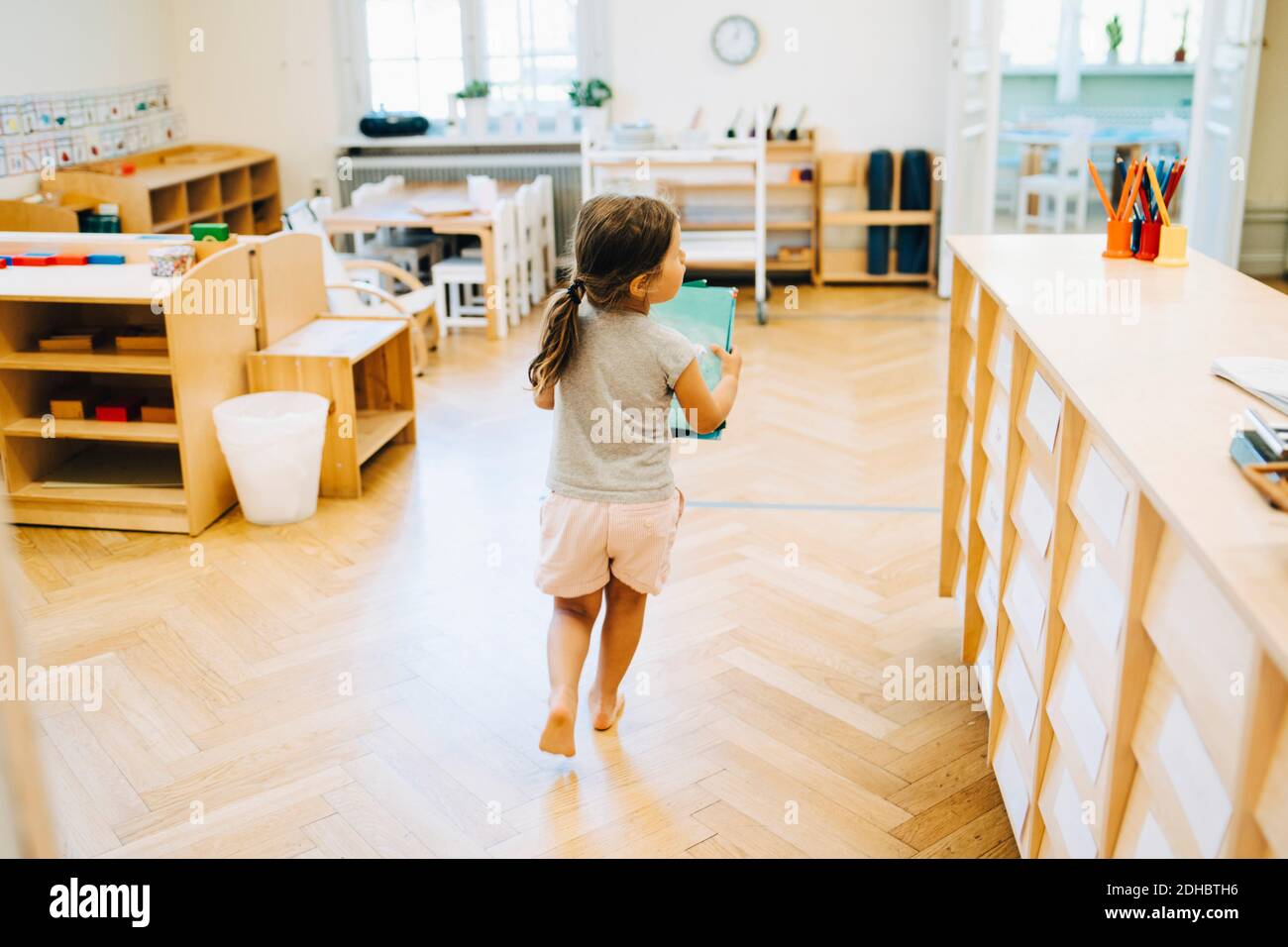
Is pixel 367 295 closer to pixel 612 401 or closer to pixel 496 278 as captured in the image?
pixel 496 278

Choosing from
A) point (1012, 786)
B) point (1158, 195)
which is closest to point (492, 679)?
point (1012, 786)

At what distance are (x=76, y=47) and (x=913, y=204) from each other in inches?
180

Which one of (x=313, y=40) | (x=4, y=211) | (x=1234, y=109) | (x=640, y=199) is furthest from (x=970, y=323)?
(x=313, y=40)

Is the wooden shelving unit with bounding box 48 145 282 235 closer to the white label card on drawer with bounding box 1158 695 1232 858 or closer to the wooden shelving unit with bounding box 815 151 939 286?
the wooden shelving unit with bounding box 815 151 939 286

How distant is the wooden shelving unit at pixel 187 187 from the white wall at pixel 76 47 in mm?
347

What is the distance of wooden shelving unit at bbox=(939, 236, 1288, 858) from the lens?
1273 millimetres

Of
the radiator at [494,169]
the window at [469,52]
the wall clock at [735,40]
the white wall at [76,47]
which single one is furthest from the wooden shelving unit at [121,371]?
the wall clock at [735,40]

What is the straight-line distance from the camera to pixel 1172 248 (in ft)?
8.89

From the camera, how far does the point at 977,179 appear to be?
693cm

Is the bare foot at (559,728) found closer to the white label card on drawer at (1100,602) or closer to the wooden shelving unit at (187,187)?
the white label card on drawer at (1100,602)

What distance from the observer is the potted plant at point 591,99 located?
725cm

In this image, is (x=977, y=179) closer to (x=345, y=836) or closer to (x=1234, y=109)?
(x=1234, y=109)

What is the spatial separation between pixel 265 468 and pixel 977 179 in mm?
4532

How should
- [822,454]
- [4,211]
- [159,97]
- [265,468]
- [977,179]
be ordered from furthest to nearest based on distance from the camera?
[159,97], [977,179], [4,211], [822,454], [265,468]
